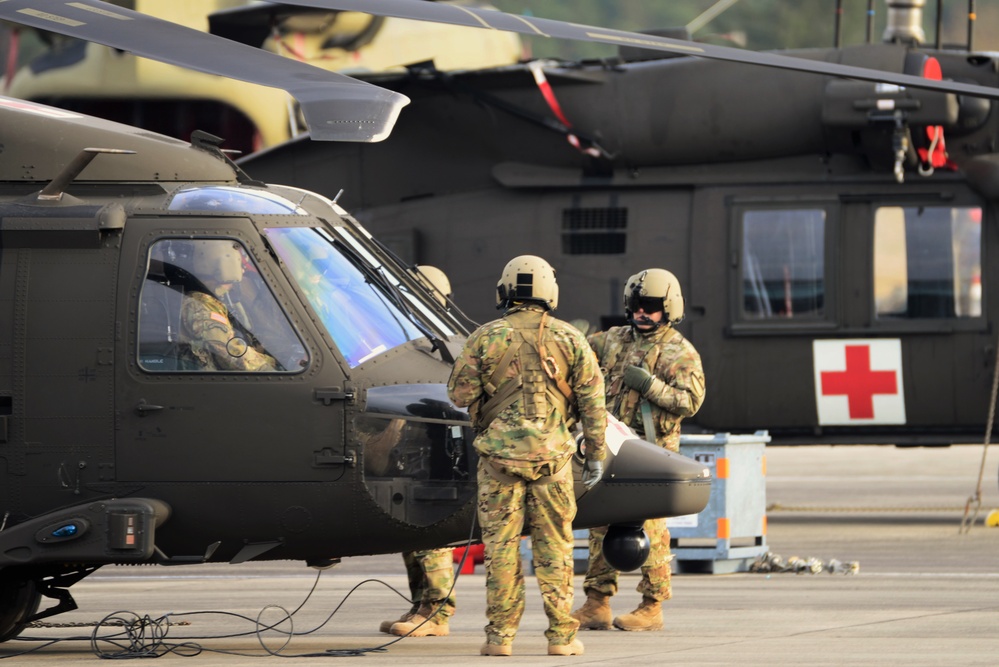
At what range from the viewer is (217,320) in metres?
8.18

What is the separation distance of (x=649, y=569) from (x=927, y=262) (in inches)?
232

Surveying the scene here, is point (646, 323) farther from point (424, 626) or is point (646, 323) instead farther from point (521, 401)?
point (424, 626)

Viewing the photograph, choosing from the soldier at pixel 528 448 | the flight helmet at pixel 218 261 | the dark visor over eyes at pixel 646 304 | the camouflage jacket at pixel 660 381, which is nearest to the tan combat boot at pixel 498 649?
the soldier at pixel 528 448

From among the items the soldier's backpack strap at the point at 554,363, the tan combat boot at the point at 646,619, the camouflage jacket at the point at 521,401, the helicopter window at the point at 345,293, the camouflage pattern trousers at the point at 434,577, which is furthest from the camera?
the tan combat boot at the point at 646,619

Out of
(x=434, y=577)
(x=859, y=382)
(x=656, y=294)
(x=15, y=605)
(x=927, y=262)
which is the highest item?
(x=927, y=262)

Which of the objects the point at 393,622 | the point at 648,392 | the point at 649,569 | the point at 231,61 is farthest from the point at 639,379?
the point at 231,61

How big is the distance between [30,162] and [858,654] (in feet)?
15.3

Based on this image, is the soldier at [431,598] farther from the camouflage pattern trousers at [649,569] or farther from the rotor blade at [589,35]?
the rotor blade at [589,35]

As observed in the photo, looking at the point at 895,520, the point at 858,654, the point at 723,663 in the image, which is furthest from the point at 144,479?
the point at 895,520

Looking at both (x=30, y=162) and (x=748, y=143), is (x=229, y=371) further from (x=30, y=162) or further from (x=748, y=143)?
(x=748, y=143)

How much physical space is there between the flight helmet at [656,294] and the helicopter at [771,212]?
465cm

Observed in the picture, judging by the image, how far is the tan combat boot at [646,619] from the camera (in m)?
→ 9.27

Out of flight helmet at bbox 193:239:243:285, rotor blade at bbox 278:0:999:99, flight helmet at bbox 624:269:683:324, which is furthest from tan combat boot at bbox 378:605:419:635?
rotor blade at bbox 278:0:999:99

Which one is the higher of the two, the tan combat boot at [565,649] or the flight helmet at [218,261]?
the flight helmet at [218,261]
